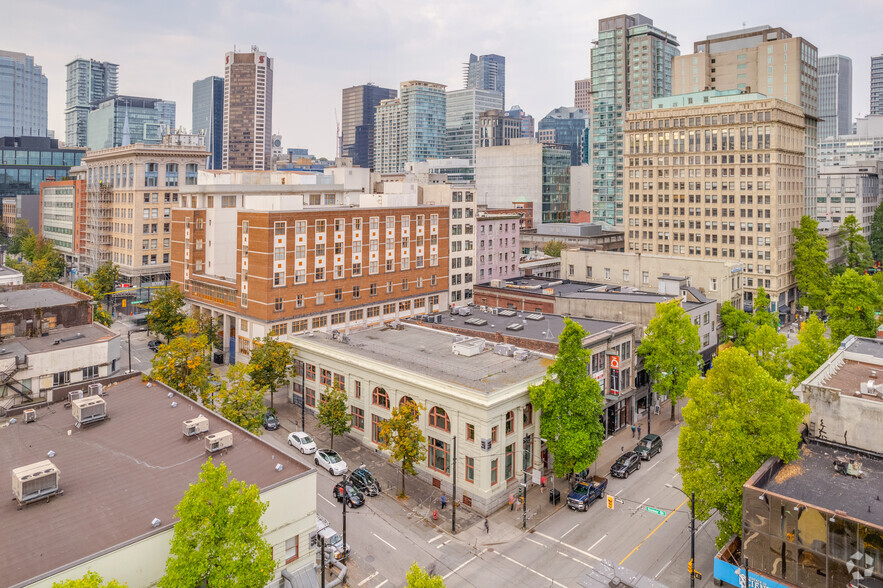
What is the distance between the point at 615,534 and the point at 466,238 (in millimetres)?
61296

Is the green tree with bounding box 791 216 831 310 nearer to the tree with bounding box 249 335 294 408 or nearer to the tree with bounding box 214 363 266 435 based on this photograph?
the tree with bounding box 249 335 294 408

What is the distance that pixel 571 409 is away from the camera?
4481 cm

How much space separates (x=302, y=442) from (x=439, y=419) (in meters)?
13.8

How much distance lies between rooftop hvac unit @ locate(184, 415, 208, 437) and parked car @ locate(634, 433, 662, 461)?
36.0m

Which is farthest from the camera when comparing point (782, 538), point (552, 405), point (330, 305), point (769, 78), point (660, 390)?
point (769, 78)

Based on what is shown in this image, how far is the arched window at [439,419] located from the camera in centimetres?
4772

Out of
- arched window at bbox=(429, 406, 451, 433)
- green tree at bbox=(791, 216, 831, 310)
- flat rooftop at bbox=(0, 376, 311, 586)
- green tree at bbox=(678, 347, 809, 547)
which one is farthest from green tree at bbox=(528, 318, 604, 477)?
green tree at bbox=(791, 216, 831, 310)

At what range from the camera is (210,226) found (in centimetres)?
8700

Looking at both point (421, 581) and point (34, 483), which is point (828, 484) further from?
point (34, 483)

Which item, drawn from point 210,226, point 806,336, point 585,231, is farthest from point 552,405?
point 585,231

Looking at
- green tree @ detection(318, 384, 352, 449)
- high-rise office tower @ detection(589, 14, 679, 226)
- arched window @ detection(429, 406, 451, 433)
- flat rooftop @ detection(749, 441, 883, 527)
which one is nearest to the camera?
flat rooftop @ detection(749, 441, 883, 527)

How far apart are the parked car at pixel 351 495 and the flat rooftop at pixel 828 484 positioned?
26.4m

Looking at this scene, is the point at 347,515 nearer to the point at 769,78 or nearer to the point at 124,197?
the point at 124,197

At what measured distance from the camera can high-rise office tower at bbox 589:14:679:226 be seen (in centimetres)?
19212
